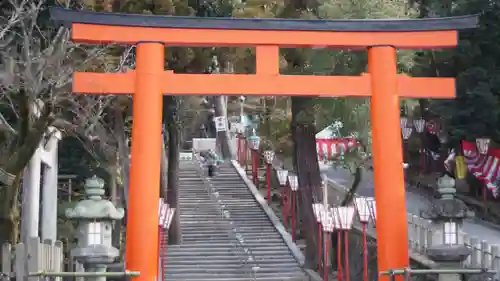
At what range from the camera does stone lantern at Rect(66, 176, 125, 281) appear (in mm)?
9938

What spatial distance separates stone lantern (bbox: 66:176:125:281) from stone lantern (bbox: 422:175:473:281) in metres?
5.16

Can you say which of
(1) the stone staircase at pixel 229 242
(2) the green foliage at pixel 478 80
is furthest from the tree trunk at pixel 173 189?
(2) the green foliage at pixel 478 80

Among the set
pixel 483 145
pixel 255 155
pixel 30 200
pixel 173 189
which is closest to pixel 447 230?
pixel 30 200

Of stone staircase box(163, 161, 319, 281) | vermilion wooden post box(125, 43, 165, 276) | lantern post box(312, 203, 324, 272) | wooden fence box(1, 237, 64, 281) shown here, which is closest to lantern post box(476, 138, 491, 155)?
lantern post box(312, 203, 324, 272)

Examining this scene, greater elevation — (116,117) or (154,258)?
(116,117)

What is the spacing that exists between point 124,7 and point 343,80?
23.9 feet

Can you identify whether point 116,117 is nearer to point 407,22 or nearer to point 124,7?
point 124,7

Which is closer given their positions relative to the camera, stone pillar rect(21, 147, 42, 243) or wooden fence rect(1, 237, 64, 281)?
wooden fence rect(1, 237, 64, 281)

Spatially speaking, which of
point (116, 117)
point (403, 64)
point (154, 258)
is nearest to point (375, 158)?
point (154, 258)

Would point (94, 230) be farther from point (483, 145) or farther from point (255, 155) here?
point (255, 155)

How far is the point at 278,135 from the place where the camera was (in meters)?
26.2

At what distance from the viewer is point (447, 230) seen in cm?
1101

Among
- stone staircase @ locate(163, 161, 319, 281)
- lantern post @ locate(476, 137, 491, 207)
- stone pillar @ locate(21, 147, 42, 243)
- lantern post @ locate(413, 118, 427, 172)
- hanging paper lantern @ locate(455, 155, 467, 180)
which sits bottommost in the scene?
stone staircase @ locate(163, 161, 319, 281)

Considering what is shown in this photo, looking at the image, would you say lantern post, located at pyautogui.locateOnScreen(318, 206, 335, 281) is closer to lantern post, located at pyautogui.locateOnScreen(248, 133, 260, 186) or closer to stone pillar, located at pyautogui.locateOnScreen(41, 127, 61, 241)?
stone pillar, located at pyautogui.locateOnScreen(41, 127, 61, 241)
